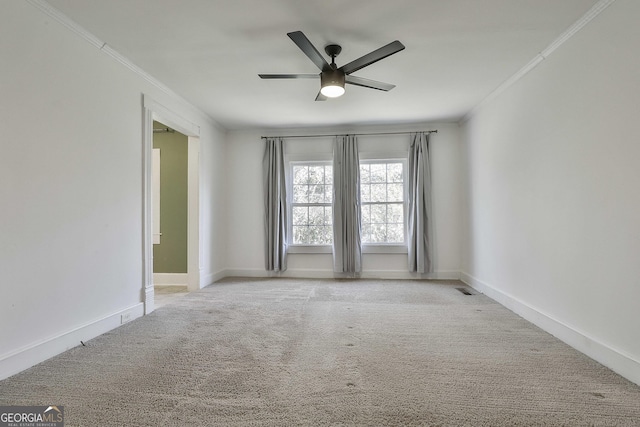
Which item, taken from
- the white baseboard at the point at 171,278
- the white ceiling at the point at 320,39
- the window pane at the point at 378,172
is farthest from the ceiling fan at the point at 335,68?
the white baseboard at the point at 171,278

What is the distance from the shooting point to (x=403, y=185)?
5.37 metres

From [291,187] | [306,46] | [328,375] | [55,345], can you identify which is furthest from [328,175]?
[55,345]

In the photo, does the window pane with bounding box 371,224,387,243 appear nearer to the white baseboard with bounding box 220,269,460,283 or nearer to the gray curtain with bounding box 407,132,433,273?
the gray curtain with bounding box 407,132,433,273

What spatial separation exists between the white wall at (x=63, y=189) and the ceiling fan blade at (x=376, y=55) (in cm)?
222

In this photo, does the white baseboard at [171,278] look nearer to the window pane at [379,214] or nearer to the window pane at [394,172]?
the window pane at [379,214]

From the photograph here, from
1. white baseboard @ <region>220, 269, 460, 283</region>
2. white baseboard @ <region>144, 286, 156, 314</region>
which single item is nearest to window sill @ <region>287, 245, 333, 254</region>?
white baseboard @ <region>220, 269, 460, 283</region>

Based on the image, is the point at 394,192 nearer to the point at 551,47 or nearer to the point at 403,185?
the point at 403,185

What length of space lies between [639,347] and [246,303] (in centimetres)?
343

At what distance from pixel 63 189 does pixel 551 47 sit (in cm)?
427

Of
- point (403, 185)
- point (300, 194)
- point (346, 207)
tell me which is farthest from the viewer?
point (300, 194)

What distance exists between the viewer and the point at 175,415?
5.29 feet

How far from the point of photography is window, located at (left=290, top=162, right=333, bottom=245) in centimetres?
550

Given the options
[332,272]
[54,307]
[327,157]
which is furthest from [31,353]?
[327,157]

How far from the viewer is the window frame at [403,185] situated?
208 inches
